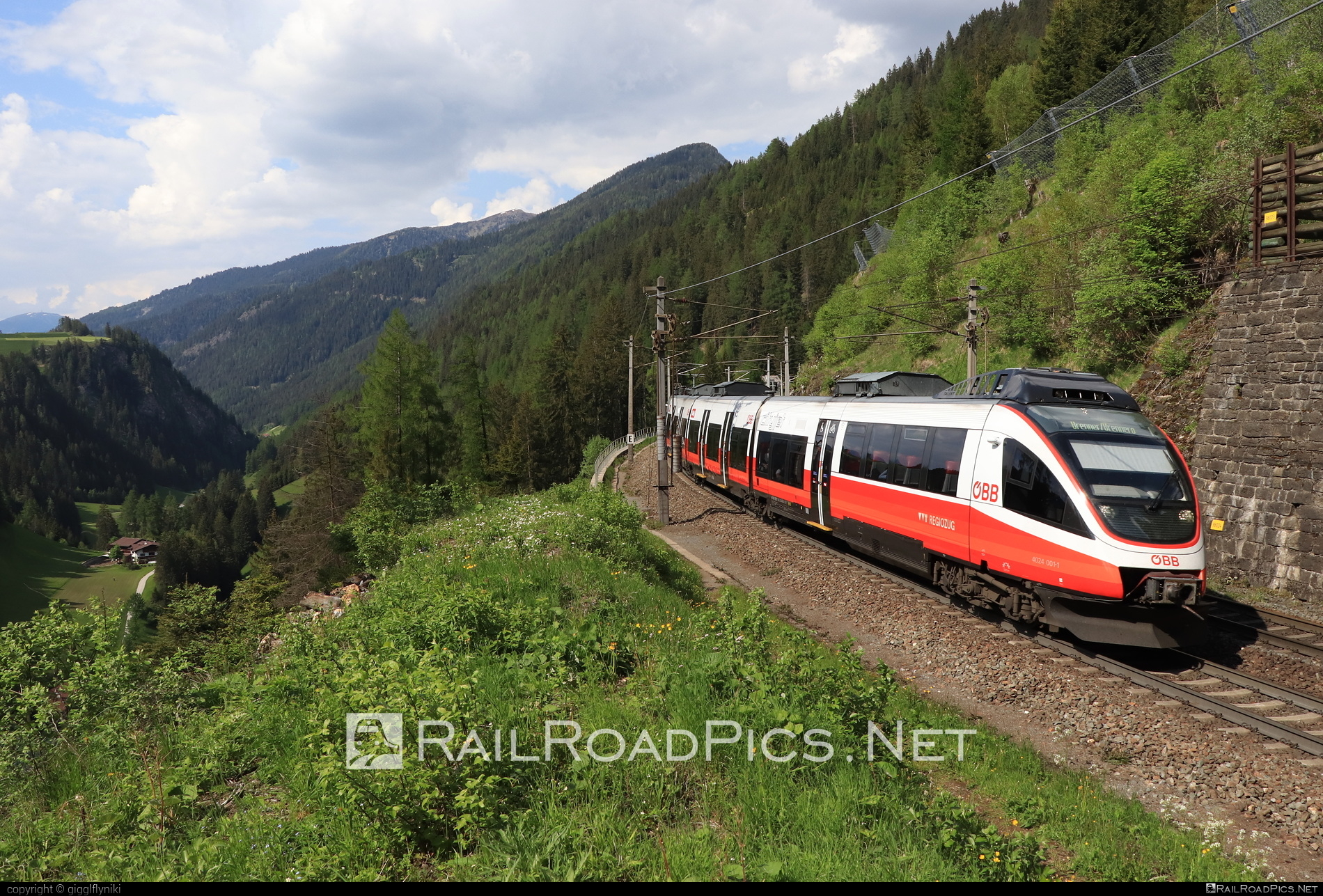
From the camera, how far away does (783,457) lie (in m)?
18.3

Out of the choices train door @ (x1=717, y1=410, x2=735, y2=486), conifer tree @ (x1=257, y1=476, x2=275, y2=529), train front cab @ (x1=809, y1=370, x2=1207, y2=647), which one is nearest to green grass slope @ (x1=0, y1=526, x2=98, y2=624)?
conifer tree @ (x1=257, y1=476, x2=275, y2=529)

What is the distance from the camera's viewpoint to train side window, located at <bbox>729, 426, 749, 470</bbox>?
2153 centimetres

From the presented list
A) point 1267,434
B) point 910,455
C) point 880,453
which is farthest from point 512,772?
point 1267,434

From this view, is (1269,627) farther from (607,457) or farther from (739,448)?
(607,457)

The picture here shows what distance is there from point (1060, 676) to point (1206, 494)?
9.34 m

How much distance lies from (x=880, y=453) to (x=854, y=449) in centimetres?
101

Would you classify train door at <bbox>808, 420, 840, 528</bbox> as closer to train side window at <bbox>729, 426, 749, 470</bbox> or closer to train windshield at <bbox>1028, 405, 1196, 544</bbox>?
train side window at <bbox>729, 426, 749, 470</bbox>

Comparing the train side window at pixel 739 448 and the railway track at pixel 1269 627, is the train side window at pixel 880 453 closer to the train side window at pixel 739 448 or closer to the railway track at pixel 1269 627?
the railway track at pixel 1269 627

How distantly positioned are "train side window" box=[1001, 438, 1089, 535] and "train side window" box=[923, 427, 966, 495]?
1.01 metres

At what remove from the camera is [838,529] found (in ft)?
51.3

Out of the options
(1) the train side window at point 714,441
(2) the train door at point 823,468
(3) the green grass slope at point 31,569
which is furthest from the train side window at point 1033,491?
(3) the green grass slope at point 31,569
